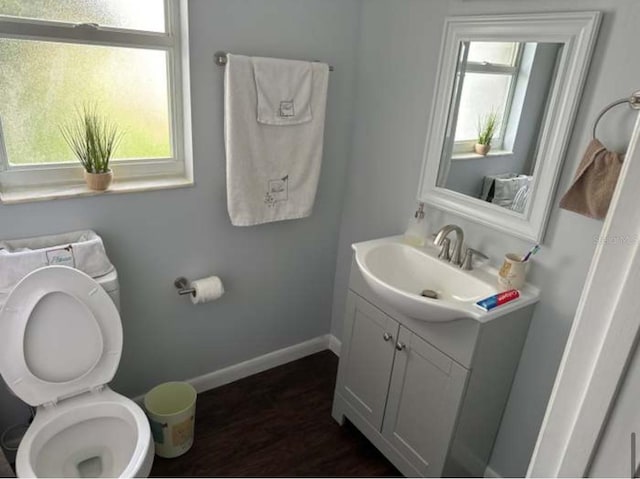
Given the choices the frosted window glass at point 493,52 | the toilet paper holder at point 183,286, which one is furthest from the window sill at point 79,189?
the frosted window glass at point 493,52

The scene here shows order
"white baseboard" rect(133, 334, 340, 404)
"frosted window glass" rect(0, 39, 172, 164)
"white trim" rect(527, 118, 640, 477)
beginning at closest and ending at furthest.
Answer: "white trim" rect(527, 118, 640, 477) → "frosted window glass" rect(0, 39, 172, 164) → "white baseboard" rect(133, 334, 340, 404)

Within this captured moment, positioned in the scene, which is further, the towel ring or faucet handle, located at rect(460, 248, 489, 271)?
faucet handle, located at rect(460, 248, 489, 271)

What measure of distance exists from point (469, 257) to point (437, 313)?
0.37 metres

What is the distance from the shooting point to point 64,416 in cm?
150

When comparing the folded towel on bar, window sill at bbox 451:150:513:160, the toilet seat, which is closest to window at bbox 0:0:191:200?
the folded towel on bar

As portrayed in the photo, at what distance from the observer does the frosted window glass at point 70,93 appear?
1544 mm

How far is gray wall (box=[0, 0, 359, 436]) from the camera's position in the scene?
1.74m

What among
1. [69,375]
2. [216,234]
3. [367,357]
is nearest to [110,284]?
[69,375]

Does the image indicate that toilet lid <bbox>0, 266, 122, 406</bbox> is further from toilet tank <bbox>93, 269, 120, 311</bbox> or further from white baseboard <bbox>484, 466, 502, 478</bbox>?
white baseboard <bbox>484, 466, 502, 478</bbox>

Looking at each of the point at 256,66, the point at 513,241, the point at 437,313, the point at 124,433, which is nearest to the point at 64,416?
the point at 124,433

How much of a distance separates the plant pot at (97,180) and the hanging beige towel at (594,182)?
Answer: 1.60 meters

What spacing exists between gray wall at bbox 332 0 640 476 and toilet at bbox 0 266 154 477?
129cm

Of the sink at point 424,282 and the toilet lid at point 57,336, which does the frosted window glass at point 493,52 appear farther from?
the toilet lid at point 57,336

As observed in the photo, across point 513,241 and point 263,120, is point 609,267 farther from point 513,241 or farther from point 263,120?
point 263,120
